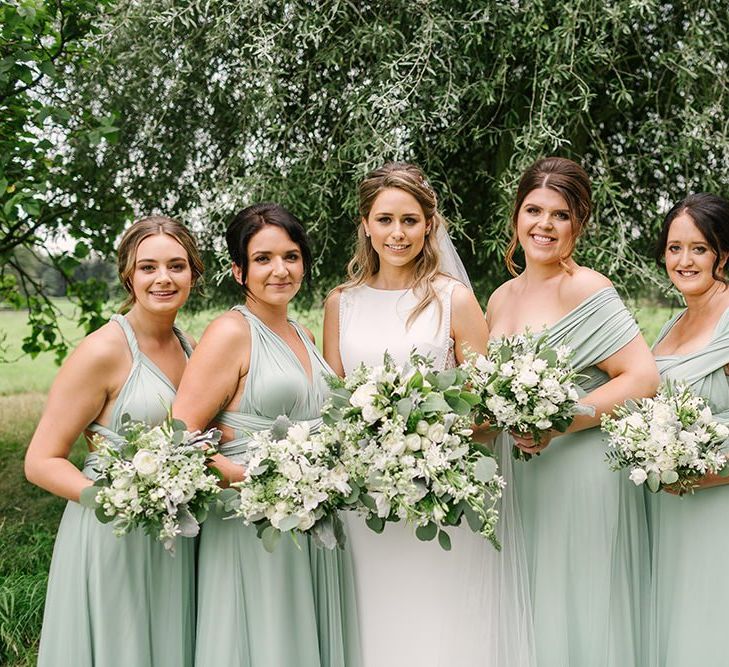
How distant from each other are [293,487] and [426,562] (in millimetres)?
1147

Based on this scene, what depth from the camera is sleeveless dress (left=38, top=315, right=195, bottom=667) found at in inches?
122

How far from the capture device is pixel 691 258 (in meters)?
3.62

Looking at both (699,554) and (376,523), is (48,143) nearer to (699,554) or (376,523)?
(376,523)

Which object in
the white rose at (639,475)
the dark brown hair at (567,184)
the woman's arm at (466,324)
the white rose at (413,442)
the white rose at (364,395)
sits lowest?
the white rose at (639,475)

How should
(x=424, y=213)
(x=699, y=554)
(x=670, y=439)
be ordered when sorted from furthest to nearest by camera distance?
(x=424, y=213) → (x=699, y=554) → (x=670, y=439)

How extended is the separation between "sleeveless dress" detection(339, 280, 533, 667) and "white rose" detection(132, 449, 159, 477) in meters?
1.18

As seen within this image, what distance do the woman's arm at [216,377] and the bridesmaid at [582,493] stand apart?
4.44 feet

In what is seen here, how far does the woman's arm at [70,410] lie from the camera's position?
3.10m

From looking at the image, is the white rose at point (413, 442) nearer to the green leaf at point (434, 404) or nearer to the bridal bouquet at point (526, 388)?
the green leaf at point (434, 404)

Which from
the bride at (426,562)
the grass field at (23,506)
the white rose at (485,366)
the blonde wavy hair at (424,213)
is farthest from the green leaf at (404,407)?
the grass field at (23,506)

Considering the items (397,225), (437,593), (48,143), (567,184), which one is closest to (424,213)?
(397,225)

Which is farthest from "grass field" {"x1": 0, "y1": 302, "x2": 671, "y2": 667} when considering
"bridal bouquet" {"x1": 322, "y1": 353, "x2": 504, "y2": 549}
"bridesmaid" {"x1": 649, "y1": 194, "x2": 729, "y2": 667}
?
"bridal bouquet" {"x1": 322, "y1": 353, "x2": 504, "y2": 549}

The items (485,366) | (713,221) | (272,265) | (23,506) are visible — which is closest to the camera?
(485,366)

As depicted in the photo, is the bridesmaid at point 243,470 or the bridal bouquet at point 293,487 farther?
the bridesmaid at point 243,470
